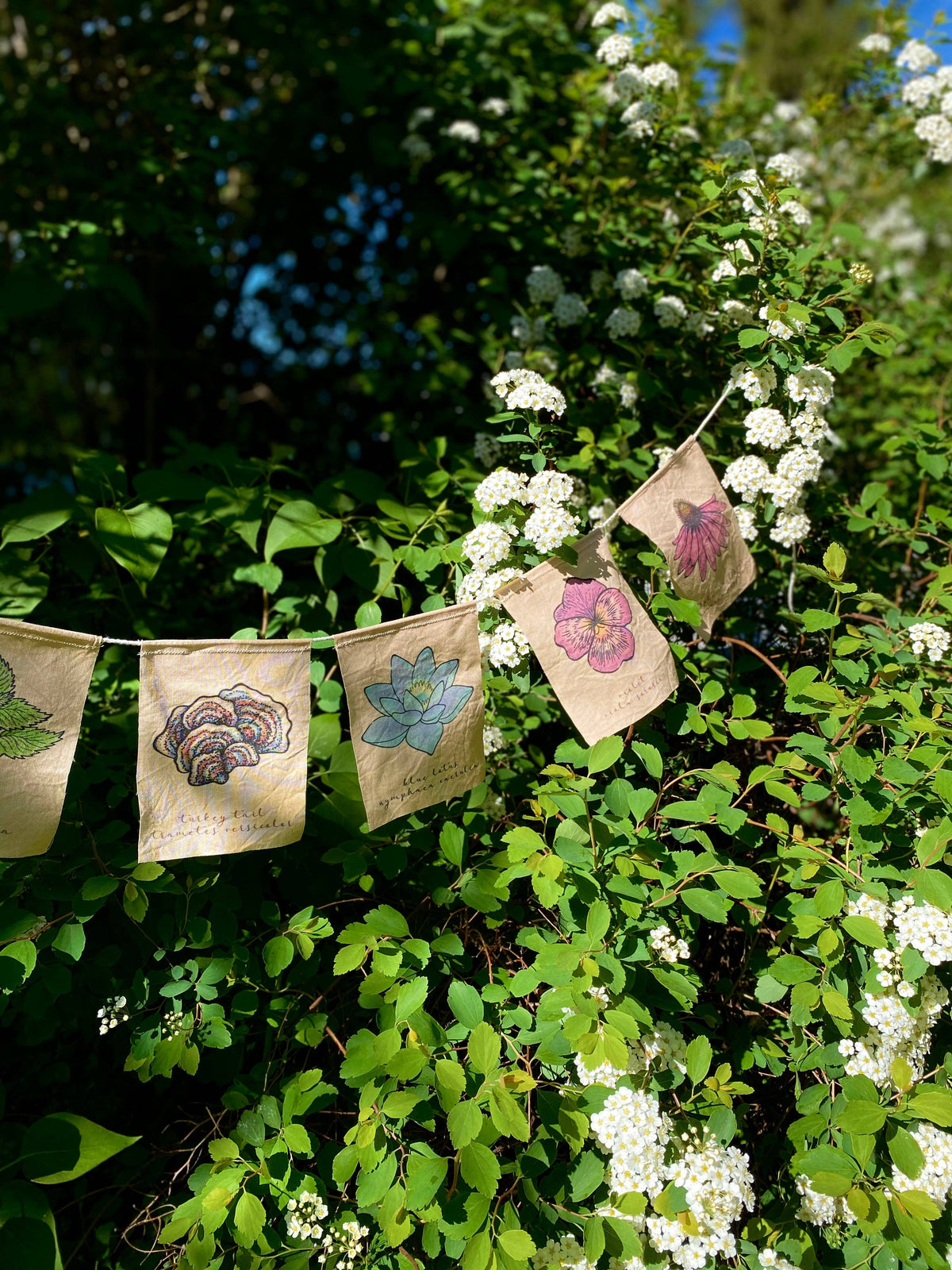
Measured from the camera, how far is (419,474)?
197 cm

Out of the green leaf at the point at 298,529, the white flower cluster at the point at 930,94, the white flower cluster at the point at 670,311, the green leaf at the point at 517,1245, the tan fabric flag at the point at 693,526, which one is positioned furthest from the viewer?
the white flower cluster at the point at 930,94

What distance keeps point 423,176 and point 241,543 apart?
1.97 metres

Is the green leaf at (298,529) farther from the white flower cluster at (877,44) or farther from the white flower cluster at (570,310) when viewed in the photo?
the white flower cluster at (877,44)

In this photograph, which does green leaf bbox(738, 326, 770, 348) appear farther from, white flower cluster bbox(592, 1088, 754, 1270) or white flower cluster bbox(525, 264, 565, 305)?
white flower cluster bbox(592, 1088, 754, 1270)

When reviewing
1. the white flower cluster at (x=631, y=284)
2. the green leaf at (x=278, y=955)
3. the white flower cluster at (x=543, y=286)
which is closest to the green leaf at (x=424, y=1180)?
the green leaf at (x=278, y=955)

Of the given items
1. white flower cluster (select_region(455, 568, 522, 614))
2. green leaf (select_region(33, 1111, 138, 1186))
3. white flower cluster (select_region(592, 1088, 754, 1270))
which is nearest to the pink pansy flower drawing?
white flower cluster (select_region(455, 568, 522, 614))

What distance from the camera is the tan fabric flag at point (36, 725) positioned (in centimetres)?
123

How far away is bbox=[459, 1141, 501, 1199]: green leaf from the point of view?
3.50 feet

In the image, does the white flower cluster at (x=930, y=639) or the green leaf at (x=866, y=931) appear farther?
the white flower cluster at (x=930, y=639)

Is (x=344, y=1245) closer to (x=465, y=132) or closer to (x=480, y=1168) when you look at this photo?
(x=480, y=1168)

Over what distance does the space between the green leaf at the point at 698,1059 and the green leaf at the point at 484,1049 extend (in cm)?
28

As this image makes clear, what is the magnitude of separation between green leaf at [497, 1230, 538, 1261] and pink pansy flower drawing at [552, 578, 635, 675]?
31.7 inches

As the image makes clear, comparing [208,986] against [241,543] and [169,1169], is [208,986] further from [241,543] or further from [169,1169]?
[241,543]

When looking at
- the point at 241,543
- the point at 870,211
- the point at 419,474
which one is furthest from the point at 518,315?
the point at 870,211
